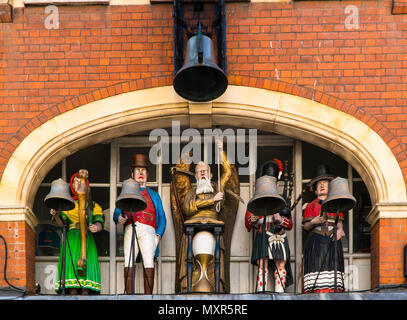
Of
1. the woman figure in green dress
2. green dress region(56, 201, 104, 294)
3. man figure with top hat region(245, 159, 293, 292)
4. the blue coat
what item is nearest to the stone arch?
the woman figure in green dress

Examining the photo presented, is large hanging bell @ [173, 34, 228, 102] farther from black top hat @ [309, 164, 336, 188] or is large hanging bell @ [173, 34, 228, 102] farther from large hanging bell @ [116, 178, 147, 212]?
black top hat @ [309, 164, 336, 188]

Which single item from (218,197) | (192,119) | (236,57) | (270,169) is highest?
(236,57)

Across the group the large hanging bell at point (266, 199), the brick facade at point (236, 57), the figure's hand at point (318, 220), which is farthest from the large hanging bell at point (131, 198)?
the figure's hand at point (318, 220)

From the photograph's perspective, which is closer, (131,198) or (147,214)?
(131,198)

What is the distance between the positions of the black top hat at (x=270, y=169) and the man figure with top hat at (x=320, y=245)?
1.54 feet

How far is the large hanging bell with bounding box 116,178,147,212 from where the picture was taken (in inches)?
596

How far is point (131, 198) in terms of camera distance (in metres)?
15.2

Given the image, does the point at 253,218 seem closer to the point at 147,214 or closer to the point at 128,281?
the point at 147,214

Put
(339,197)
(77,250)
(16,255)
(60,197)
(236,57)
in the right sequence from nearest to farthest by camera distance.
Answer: (339,197) → (60,197) → (16,255) → (77,250) → (236,57)

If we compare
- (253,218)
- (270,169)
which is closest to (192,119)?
(270,169)

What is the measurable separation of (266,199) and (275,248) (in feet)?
3.73

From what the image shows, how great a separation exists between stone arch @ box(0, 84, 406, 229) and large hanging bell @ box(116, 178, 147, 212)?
1.38m

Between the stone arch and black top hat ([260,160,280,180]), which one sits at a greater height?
the stone arch

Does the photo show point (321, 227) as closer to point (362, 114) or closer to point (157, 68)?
point (362, 114)
